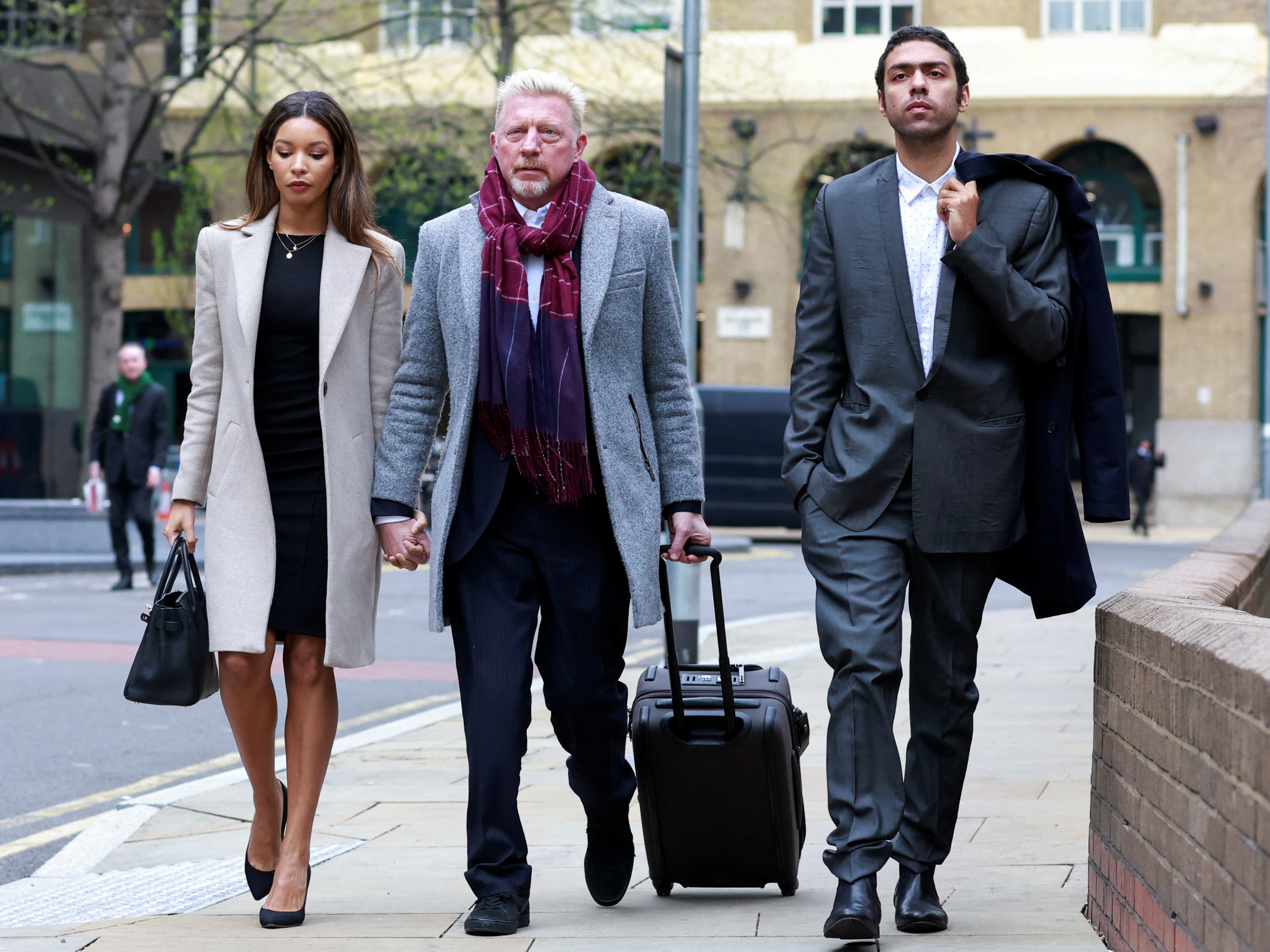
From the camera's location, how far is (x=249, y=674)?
14.5 ft

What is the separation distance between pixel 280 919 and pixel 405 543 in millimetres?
918

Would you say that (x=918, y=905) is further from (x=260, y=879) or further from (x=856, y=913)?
(x=260, y=879)

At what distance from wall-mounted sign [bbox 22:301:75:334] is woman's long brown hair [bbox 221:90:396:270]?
26254 millimetres

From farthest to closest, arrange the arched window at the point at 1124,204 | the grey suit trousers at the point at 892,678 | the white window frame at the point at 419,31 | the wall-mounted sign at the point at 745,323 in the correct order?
the arched window at the point at 1124,204, the wall-mounted sign at the point at 745,323, the white window frame at the point at 419,31, the grey suit trousers at the point at 892,678

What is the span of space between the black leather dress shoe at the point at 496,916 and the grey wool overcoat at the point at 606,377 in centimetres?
63

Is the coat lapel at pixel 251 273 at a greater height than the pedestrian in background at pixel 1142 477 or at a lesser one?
greater

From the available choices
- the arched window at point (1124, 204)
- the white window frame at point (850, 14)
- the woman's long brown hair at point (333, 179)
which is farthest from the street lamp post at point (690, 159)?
the arched window at point (1124, 204)

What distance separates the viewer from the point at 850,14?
3419 centimetres

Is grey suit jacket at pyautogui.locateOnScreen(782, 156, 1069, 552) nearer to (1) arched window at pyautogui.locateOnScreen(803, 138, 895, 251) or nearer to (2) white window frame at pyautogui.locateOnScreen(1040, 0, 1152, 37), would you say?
(1) arched window at pyautogui.locateOnScreen(803, 138, 895, 251)

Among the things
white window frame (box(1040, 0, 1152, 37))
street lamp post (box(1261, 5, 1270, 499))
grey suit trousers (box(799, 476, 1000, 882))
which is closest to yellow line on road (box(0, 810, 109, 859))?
grey suit trousers (box(799, 476, 1000, 882))

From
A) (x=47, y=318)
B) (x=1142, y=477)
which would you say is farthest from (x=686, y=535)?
(x=1142, y=477)

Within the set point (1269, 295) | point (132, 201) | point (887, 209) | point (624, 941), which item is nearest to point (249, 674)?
point (624, 941)

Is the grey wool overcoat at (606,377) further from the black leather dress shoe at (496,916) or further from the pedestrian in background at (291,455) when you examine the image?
the black leather dress shoe at (496,916)

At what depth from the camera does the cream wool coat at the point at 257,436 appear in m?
4.36
